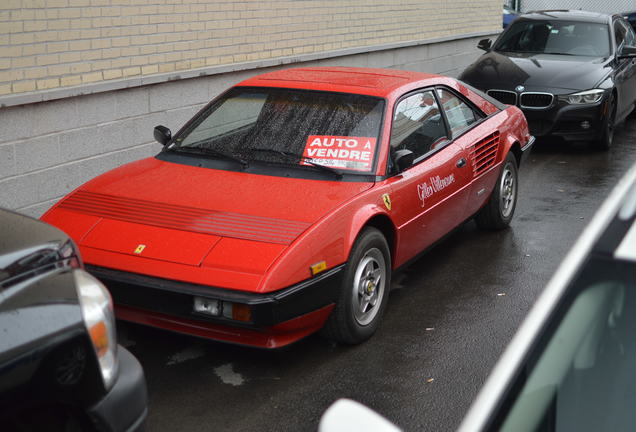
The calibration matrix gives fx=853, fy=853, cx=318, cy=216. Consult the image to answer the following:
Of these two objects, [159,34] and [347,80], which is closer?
[347,80]

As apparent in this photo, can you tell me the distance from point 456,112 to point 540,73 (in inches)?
178

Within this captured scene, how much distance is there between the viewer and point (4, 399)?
7.95 ft

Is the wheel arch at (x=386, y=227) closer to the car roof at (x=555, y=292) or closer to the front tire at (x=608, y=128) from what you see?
the car roof at (x=555, y=292)

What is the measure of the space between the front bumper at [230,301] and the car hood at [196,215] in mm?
74

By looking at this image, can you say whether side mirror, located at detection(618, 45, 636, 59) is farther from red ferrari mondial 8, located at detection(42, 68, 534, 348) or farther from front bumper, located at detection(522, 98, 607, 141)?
red ferrari mondial 8, located at detection(42, 68, 534, 348)

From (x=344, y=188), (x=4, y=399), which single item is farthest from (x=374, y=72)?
(x=4, y=399)

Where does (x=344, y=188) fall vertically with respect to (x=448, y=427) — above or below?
above

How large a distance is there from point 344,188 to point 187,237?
1.02m

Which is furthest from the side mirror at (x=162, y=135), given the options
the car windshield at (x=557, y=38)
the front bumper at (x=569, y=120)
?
the car windshield at (x=557, y=38)

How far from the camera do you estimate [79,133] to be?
7125 mm

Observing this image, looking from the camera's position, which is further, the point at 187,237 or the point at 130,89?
the point at 130,89

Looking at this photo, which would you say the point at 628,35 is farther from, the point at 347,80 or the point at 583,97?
the point at 347,80

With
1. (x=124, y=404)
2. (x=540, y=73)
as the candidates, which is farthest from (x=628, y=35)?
(x=124, y=404)

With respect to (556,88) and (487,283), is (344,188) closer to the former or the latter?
(487,283)
